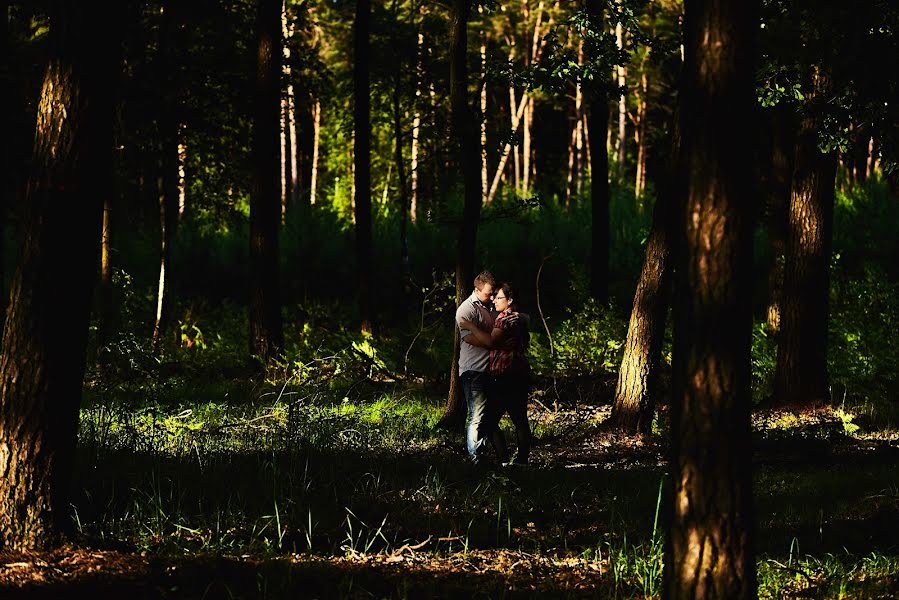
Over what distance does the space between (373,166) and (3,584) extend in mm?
43285

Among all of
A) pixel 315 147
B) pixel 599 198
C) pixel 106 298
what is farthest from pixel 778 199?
pixel 315 147

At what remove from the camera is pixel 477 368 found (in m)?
10.1

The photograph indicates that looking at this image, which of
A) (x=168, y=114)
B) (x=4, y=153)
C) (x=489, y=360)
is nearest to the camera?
(x=489, y=360)

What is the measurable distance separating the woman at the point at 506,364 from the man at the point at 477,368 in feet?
0.21

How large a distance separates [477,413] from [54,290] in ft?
15.4

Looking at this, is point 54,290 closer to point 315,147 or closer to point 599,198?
point 599,198

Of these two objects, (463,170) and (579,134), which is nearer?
(463,170)

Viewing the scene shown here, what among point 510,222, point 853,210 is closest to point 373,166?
point 510,222

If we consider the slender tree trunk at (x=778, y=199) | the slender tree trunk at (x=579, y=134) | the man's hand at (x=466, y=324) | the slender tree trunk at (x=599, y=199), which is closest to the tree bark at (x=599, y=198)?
the slender tree trunk at (x=599, y=199)

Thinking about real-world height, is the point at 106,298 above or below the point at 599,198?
below

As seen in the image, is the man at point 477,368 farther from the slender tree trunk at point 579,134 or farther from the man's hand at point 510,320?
the slender tree trunk at point 579,134

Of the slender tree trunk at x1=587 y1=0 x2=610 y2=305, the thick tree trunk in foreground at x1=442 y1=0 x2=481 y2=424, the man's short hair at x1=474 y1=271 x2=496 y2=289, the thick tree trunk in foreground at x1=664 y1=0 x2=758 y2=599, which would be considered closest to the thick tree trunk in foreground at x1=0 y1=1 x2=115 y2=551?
the thick tree trunk in foreground at x1=664 y1=0 x2=758 y2=599

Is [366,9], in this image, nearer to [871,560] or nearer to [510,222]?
[510,222]

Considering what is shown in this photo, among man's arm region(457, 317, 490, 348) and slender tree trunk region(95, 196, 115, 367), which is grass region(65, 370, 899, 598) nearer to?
man's arm region(457, 317, 490, 348)
